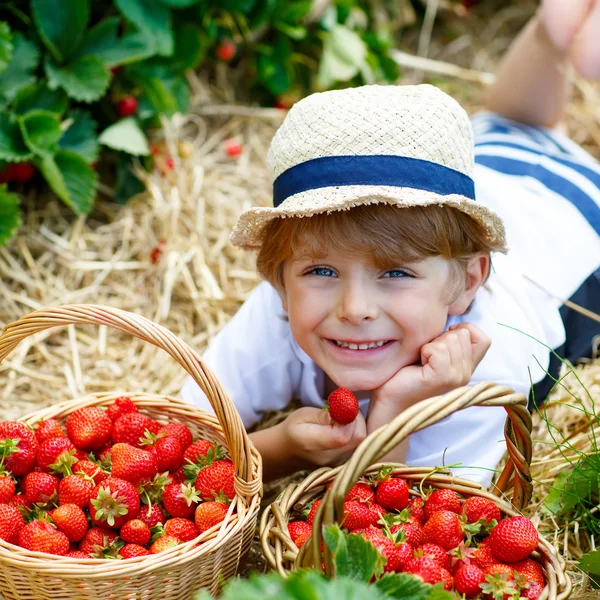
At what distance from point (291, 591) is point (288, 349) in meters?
1.10

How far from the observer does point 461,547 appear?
1.40 m

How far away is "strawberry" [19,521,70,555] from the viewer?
1345 mm

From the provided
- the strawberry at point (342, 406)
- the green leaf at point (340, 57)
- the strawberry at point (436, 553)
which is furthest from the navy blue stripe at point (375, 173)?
the green leaf at point (340, 57)

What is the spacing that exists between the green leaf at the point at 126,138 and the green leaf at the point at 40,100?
0.16 meters

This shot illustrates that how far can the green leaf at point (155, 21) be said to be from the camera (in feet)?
8.38

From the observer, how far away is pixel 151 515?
147 cm

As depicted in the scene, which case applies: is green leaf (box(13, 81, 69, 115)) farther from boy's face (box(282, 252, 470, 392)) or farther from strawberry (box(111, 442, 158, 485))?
strawberry (box(111, 442, 158, 485))

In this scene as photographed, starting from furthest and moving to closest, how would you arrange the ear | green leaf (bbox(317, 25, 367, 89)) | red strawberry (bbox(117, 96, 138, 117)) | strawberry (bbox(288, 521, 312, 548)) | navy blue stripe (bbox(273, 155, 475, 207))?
green leaf (bbox(317, 25, 367, 89)), red strawberry (bbox(117, 96, 138, 117)), the ear, navy blue stripe (bbox(273, 155, 475, 207)), strawberry (bbox(288, 521, 312, 548))

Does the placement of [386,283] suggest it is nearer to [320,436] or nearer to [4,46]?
[320,436]

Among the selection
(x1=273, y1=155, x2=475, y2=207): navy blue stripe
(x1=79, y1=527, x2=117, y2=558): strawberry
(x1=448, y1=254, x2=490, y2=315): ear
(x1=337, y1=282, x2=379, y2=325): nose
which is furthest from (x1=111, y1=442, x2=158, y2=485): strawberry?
(x1=448, y1=254, x2=490, y2=315): ear

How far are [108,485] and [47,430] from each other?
0.79 feet

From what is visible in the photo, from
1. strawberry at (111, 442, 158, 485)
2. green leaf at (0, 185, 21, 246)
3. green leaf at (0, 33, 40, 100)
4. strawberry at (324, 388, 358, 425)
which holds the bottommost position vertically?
green leaf at (0, 185, 21, 246)

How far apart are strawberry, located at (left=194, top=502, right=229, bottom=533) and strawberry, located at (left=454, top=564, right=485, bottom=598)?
417 millimetres

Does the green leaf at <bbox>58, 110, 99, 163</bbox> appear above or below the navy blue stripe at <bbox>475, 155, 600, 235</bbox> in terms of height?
below
